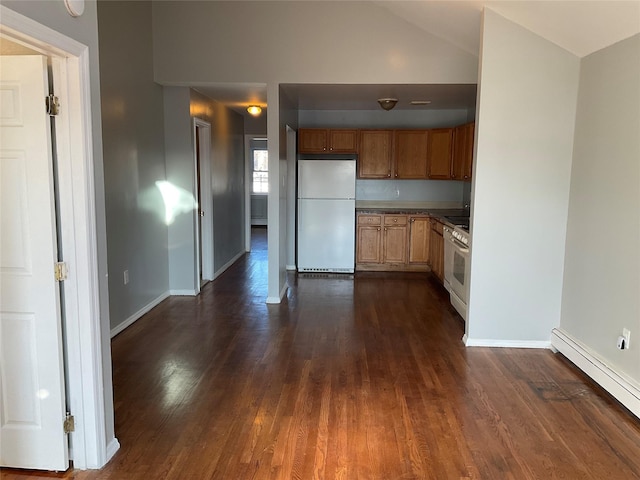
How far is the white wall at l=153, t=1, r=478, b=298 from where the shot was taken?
477 cm

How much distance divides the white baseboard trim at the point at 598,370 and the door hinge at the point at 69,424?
305cm

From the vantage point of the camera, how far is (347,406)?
9.80 ft

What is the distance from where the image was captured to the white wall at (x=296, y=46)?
4.77 meters

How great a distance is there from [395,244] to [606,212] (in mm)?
3758

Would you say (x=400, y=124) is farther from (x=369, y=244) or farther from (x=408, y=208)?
(x=369, y=244)

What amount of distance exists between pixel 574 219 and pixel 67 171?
11.2 ft

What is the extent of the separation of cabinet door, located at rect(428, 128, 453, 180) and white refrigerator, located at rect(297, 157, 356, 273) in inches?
44.5

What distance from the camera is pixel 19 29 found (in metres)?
1.72

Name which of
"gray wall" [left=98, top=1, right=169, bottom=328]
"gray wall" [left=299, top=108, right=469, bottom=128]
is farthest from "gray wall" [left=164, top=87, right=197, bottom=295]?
"gray wall" [left=299, top=108, right=469, bottom=128]

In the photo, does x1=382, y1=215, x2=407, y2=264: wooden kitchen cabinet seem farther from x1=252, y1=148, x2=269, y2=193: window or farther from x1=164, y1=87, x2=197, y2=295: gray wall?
x1=252, y1=148, x2=269, y2=193: window

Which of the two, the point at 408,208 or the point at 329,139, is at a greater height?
the point at 329,139

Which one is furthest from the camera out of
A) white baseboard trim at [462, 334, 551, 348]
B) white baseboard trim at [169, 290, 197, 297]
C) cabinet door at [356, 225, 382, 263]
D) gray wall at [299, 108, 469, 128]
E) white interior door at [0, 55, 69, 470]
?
gray wall at [299, 108, 469, 128]

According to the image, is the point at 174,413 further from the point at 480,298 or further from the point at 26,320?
the point at 480,298

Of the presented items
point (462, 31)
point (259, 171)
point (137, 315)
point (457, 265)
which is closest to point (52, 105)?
point (137, 315)
